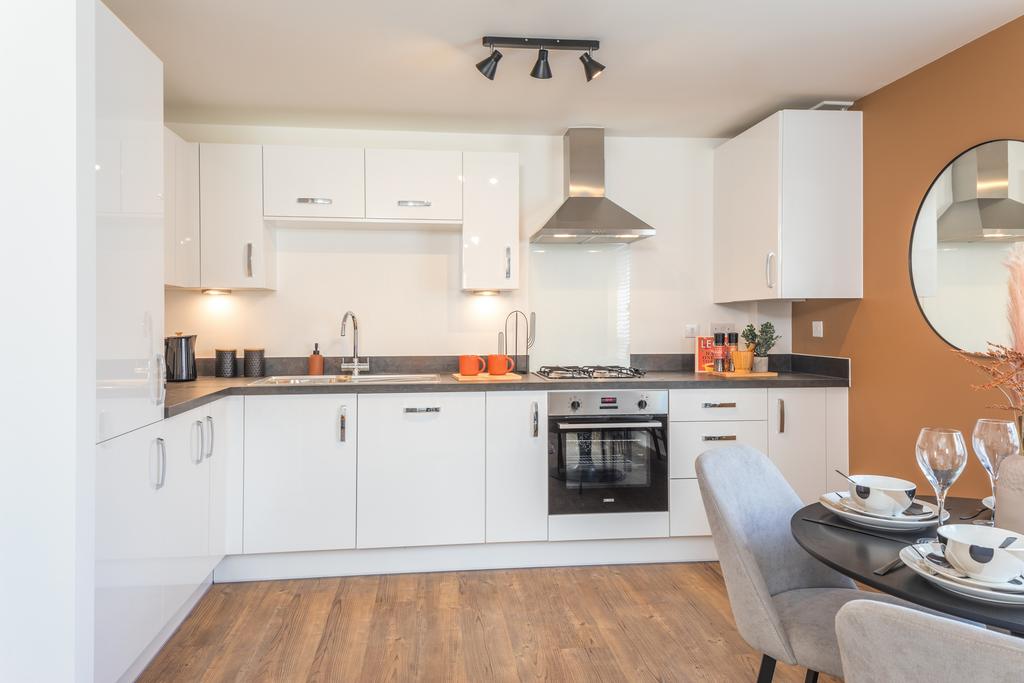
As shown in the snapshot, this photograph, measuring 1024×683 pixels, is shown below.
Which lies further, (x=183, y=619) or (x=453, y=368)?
(x=453, y=368)

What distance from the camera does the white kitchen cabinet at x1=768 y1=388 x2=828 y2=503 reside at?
10.9 feet

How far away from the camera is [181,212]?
3.20m

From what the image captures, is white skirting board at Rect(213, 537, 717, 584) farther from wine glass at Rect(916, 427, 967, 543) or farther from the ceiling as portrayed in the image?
the ceiling

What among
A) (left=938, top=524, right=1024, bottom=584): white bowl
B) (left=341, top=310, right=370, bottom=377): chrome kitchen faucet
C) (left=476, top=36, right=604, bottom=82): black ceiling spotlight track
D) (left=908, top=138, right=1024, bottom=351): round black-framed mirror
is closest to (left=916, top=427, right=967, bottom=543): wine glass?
(left=938, top=524, right=1024, bottom=584): white bowl

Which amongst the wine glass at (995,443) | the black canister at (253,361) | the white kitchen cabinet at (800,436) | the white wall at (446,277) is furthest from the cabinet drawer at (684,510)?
the black canister at (253,361)

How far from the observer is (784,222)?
10.7 ft

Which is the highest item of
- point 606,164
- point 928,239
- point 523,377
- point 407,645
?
point 606,164

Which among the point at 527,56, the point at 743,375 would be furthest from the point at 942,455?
the point at 527,56

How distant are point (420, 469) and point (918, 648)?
251cm

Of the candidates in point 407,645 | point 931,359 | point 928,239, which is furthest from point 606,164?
point 407,645

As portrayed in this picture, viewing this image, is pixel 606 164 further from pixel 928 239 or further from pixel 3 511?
pixel 3 511

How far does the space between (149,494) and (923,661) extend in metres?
2.25

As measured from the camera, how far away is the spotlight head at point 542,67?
259 centimetres

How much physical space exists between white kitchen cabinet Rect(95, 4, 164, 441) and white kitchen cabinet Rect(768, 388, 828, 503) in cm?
294
